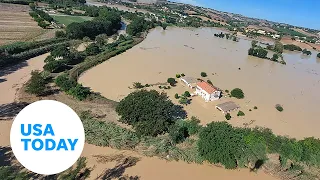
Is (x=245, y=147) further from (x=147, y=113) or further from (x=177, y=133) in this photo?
(x=147, y=113)

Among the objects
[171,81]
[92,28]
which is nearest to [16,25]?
[92,28]

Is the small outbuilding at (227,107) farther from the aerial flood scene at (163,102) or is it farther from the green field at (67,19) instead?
the green field at (67,19)

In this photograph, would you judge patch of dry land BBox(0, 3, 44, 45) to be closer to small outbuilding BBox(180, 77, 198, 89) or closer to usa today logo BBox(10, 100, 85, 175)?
small outbuilding BBox(180, 77, 198, 89)

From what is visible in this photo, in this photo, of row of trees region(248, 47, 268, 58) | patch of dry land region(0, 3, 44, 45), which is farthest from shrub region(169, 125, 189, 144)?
row of trees region(248, 47, 268, 58)

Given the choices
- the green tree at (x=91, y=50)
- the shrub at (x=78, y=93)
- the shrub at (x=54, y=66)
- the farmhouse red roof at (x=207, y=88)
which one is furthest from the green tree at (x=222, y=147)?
the green tree at (x=91, y=50)

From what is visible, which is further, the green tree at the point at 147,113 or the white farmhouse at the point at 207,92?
the white farmhouse at the point at 207,92
